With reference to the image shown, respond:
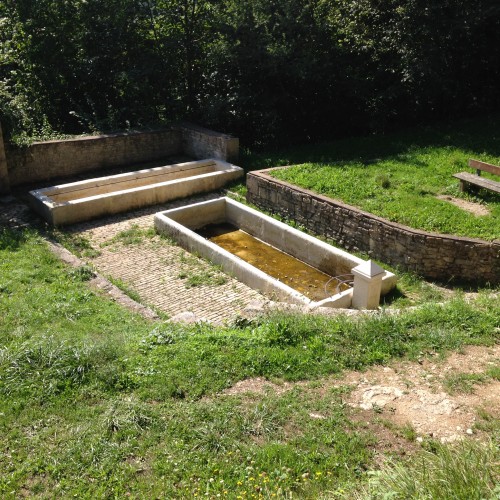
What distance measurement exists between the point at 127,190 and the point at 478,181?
655 centimetres

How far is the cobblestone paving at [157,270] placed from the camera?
823 centimetres

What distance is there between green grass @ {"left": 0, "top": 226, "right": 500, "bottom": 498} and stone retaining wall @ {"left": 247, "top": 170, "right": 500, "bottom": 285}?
1498mm

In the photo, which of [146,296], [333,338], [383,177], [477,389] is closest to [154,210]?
[146,296]

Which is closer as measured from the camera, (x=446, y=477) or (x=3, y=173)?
(x=446, y=477)

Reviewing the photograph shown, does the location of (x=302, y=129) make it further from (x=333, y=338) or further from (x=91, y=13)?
(x=333, y=338)

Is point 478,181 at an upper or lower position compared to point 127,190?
upper

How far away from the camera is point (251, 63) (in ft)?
47.1

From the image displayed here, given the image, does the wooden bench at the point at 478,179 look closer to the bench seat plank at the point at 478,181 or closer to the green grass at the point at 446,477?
the bench seat plank at the point at 478,181

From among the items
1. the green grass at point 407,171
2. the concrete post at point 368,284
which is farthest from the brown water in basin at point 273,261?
the green grass at point 407,171

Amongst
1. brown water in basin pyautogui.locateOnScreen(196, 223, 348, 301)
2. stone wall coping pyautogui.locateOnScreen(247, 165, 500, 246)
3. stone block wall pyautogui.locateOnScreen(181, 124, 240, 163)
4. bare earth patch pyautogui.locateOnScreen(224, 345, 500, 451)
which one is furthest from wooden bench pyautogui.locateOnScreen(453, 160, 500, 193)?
stone block wall pyautogui.locateOnScreen(181, 124, 240, 163)

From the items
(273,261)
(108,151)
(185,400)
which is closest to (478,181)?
(273,261)

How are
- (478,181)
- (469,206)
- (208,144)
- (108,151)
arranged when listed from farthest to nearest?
(208,144) < (108,151) < (478,181) < (469,206)

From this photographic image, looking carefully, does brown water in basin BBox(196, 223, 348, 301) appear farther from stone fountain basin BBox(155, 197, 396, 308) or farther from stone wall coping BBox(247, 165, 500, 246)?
stone wall coping BBox(247, 165, 500, 246)

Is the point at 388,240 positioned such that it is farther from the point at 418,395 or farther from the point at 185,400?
the point at 185,400
